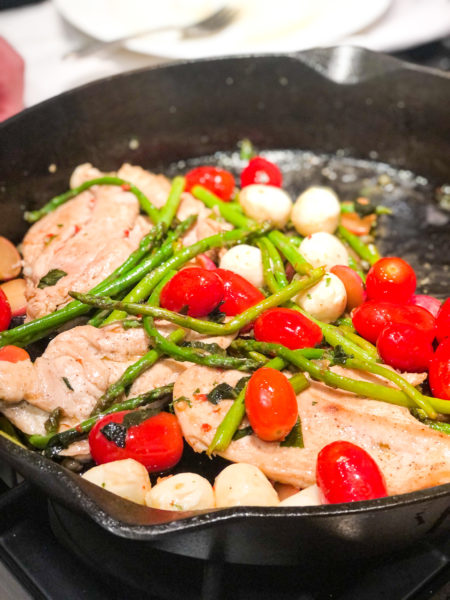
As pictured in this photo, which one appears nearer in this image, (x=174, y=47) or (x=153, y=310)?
(x=153, y=310)

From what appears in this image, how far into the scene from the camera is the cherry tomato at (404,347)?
279 cm

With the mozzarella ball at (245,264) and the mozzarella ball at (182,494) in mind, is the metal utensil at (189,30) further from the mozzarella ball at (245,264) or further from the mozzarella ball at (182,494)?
the mozzarella ball at (182,494)

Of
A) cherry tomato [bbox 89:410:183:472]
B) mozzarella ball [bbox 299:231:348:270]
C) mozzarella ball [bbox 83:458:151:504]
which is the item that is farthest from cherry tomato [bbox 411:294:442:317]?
mozzarella ball [bbox 83:458:151:504]

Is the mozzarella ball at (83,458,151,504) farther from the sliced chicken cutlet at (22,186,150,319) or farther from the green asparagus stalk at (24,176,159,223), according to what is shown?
the green asparagus stalk at (24,176,159,223)

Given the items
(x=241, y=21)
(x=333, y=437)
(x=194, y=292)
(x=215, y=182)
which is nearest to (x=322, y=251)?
(x=194, y=292)

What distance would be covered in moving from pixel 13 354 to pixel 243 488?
3.76 ft

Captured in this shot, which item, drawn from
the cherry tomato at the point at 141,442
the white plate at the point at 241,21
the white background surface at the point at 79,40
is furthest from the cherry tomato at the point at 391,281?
the white background surface at the point at 79,40

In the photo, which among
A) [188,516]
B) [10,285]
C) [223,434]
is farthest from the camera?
[10,285]

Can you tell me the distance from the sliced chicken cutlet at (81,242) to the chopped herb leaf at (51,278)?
15 millimetres

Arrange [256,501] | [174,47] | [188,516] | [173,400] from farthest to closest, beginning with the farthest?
[174,47] → [173,400] → [256,501] → [188,516]

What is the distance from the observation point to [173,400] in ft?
8.83

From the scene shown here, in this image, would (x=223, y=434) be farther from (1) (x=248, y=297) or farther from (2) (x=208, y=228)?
(2) (x=208, y=228)

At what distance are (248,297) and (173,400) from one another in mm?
628

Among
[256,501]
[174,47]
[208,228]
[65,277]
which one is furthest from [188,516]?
[174,47]
